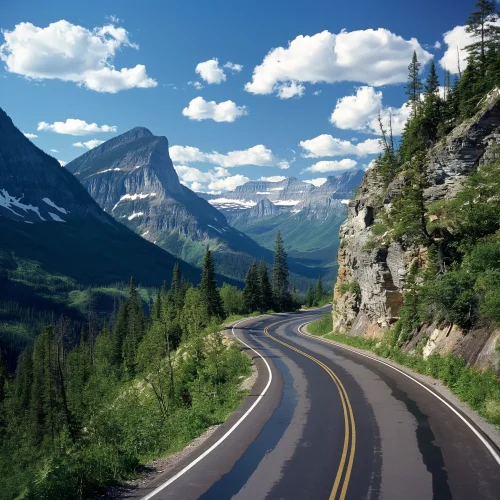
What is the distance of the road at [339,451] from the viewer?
416 inches

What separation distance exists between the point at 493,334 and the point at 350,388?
7.10 meters

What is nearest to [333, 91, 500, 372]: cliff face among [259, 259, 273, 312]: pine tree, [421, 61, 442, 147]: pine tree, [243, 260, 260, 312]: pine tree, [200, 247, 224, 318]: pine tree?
[421, 61, 442, 147]: pine tree

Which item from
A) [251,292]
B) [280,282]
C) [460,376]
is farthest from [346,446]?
[280,282]

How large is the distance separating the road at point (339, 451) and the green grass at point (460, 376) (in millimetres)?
1228

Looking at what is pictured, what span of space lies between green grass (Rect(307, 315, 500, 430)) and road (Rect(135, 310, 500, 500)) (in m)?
1.23

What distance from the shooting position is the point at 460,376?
20422mm

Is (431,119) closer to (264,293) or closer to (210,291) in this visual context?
(210,291)

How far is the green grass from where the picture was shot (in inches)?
658

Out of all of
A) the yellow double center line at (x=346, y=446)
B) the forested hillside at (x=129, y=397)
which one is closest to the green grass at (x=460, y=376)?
the yellow double center line at (x=346, y=446)

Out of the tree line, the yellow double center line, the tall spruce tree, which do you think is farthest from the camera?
the tall spruce tree

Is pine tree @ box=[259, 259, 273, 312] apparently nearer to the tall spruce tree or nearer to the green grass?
the tall spruce tree

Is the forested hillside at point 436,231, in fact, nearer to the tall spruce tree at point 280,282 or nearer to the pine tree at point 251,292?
the pine tree at point 251,292

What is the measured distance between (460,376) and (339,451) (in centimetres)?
1027

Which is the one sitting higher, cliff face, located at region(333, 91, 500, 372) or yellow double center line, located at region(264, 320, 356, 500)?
cliff face, located at region(333, 91, 500, 372)
